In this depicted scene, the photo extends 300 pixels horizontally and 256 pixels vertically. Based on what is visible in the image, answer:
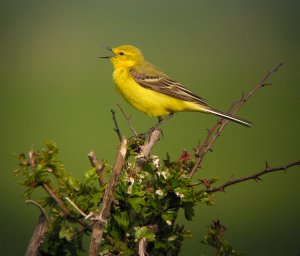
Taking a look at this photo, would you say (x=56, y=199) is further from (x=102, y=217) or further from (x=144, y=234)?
(x=144, y=234)

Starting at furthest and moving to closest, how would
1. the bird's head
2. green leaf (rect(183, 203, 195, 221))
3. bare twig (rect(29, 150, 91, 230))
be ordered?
the bird's head, green leaf (rect(183, 203, 195, 221)), bare twig (rect(29, 150, 91, 230))

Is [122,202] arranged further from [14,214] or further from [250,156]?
[250,156]

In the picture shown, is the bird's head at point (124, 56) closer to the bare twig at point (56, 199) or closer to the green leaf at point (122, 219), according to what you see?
the green leaf at point (122, 219)

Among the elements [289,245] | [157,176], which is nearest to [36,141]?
[289,245]

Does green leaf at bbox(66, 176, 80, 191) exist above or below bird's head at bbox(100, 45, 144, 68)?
below

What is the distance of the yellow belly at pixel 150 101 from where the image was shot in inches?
157

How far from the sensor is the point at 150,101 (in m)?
3.99

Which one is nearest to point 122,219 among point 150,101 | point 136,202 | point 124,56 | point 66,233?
point 136,202

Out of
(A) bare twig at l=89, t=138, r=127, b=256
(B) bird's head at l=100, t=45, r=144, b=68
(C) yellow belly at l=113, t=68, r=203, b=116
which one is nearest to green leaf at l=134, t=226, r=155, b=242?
(A) bare twig at l=89, t=138, r=127, b=256

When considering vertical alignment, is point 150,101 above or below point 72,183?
above

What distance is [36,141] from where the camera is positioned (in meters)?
7.95

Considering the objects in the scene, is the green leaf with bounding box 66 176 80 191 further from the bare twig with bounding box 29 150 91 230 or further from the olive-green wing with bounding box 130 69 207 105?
the olive-green wing with bounding box 130 69 207 105

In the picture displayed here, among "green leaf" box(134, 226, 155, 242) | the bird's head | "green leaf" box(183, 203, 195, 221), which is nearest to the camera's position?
"green leaf" box(134, 226, 155, 242)

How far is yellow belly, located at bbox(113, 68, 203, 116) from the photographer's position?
3.98 meters
